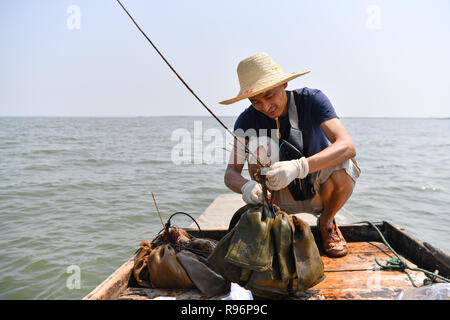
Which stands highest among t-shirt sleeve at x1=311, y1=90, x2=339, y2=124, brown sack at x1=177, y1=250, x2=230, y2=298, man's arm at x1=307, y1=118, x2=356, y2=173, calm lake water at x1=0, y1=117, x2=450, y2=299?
t-shirt sleeve at x1=311, y1=90, x2=339, y2=124

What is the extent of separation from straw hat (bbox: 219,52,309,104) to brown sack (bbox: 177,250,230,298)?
1103mm

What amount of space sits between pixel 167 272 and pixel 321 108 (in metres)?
1.54

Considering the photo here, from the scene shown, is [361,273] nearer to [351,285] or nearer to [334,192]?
[351,285]

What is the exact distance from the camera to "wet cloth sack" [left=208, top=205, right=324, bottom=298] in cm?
171

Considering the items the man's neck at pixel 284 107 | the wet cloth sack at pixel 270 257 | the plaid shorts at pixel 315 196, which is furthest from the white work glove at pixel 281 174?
the man's neck at pixel 284 107

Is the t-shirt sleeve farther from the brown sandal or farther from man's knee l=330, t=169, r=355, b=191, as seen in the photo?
the brown sandal

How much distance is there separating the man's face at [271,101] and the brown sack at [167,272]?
116 cm

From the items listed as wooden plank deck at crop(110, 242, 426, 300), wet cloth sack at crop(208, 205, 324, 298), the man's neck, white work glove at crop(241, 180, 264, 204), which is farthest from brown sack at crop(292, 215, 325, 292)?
the man's neck

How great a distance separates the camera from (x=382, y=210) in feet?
23.0

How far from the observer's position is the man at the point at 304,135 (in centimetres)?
224

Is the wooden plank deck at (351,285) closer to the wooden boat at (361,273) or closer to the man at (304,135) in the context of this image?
the wooden boat at (361,273)

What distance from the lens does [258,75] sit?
7.55 feet

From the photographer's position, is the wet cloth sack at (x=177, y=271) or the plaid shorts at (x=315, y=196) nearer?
the wet cloth sack at (x=177, y=271)

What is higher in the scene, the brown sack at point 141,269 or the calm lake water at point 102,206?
the brown sack at point 141,269
